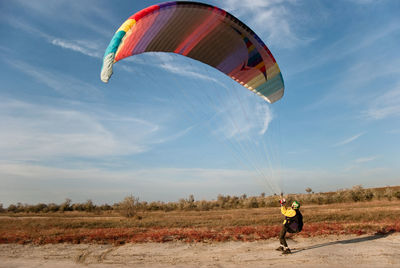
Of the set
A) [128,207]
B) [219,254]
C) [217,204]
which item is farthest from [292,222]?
[217,204]

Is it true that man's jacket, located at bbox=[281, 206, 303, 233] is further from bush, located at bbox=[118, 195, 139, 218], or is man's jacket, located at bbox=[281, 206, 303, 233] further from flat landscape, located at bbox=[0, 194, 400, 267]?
bush, located at bbox=[118, 195, 139, 218]

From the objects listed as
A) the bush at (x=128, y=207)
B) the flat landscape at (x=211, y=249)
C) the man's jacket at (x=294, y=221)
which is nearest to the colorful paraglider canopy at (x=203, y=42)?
the man's jacket at (x=294, y=221)

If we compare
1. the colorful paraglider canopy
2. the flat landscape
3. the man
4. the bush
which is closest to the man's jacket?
the man

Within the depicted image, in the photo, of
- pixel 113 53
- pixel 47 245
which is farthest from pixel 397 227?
pixel 47 245

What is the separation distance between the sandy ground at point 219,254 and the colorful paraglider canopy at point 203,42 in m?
5.70

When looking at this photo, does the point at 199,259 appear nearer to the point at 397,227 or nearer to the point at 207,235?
the point at 207,235

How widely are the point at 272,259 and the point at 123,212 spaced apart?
24.1 meters

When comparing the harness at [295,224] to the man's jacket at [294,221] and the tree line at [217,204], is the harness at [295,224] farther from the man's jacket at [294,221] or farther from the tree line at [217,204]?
the tree line at [217,204]

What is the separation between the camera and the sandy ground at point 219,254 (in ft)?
24.4

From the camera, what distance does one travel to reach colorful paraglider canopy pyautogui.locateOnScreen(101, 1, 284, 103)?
7.95m

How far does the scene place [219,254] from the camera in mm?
8609

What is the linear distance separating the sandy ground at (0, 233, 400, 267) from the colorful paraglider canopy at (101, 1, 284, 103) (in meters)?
5.70

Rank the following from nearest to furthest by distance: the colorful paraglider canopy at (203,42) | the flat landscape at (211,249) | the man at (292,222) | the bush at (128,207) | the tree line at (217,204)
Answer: the flat landscape at (211,249)
the colorful paraglider canopy at (203,42)
the man at (292,222)
the bush at (128,207)
the tree line at (217,204)

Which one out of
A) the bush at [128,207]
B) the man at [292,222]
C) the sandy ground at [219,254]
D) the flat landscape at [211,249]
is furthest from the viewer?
the bush at [128,207]
